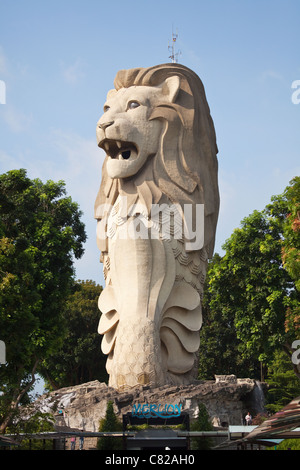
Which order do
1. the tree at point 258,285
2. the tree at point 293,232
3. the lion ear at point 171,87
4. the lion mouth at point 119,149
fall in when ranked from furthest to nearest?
the tree at point 258,285, the lion ear at point 171,87, the lion mouth at point 119,149, the tree at point 293,232

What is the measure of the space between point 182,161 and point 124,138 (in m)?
2.17

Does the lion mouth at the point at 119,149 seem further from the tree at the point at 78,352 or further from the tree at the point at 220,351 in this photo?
the tree at the point at 78,352

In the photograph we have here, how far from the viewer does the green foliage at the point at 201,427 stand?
14.1 m

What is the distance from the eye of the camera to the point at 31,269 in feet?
59.1

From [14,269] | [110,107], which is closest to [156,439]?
[14,269]

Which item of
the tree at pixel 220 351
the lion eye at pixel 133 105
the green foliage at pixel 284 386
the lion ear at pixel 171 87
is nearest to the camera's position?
the lion eye at pixel 133 105

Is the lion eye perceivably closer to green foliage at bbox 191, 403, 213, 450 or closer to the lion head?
the lion head

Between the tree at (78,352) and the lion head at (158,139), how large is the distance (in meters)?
12.8

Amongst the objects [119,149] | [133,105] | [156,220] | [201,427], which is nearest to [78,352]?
[156,220]

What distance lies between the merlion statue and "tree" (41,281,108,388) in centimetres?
1229
